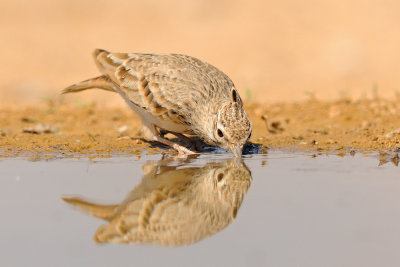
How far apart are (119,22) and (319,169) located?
1937cm

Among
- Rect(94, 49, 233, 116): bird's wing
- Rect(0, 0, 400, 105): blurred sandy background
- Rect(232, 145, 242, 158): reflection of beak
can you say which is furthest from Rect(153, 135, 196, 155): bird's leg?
Rect(0, 0, 400, 105): blurred sandy background

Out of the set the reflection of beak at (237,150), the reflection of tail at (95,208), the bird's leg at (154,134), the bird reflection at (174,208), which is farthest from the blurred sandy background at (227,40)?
the reflection of tail at (95,208)

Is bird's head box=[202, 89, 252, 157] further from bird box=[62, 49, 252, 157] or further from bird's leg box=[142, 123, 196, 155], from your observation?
bird's leg box=[142, 123, 196, 155]

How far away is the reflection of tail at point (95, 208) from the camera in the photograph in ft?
16.3

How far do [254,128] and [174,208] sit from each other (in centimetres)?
523

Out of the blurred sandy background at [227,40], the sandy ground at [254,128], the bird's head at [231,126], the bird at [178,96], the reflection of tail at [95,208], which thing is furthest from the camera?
the blurred sandy background at [227,40]

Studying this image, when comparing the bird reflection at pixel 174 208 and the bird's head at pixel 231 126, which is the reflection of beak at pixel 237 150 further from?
the bird reflection at pixel 174 208

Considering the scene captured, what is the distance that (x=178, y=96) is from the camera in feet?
26.5

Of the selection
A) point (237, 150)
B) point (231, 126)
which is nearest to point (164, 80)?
point (231, 126)

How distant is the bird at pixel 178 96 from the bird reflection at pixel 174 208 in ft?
2.79

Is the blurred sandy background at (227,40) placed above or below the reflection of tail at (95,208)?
above

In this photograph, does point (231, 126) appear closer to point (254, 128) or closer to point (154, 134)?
point (154, 134)

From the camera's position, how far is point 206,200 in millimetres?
5387

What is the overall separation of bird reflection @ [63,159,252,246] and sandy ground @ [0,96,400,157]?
200cm
